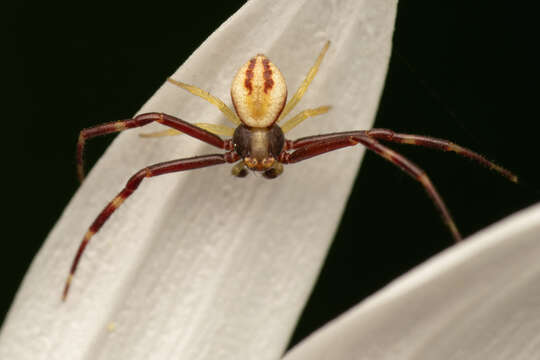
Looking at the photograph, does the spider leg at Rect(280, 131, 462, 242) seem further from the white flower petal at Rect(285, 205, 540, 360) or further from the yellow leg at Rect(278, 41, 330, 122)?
the white flower petal at Rect(285, 205, 540, 360)

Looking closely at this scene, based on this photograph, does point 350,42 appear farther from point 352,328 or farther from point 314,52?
point 352,328

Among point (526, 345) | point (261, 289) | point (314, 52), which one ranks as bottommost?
point (526, 345)

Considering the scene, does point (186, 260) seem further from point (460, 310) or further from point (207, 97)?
point (460, 310)

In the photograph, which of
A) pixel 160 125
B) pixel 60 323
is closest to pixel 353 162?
pixel 160 125

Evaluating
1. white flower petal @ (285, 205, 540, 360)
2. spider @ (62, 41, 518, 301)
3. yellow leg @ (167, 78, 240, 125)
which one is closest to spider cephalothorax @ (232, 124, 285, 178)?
spider @ (62, 41, 518, 301)

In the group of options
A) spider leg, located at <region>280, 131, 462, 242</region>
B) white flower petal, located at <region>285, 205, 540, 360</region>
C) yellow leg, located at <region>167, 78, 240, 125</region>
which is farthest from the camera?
spider leg, located at <region>280, 131, 462, 242</region>

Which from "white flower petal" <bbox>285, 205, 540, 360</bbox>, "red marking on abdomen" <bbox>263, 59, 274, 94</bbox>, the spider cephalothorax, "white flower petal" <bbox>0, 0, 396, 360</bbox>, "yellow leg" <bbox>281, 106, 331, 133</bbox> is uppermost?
the spider cephalothorax

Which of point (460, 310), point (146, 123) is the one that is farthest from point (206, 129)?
point (460, 310)
